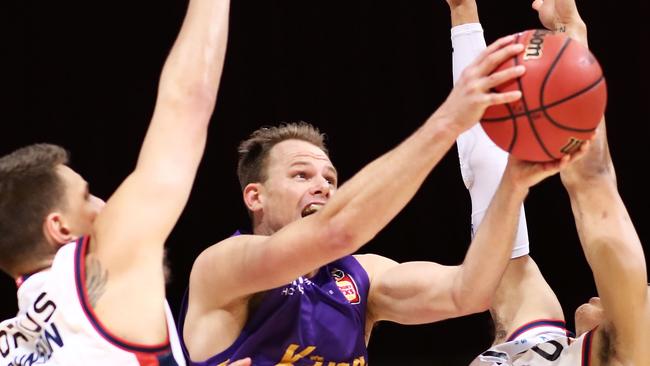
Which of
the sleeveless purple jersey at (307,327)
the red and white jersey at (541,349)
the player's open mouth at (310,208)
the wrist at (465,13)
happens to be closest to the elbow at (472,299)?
Result: the red and white jersey at (541,349)

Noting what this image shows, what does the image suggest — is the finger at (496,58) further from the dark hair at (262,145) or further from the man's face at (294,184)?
the dark hair at (262,145)

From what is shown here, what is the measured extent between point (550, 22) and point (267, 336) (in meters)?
1.86

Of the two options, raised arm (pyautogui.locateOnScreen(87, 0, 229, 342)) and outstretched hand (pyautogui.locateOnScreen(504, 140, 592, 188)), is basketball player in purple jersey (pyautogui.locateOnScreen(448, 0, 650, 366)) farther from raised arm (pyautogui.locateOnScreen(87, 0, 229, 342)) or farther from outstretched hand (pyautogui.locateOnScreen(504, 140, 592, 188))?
raised arm (pyautogui.locateOnScreen(87, 0, 229, 342))

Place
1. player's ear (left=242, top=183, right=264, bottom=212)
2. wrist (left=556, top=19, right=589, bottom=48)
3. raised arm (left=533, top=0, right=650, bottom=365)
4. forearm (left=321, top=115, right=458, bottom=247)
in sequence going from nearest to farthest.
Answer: forearm (left=321, top=115, right=458, bottom=247) → raised arm (left=533, top=0, right=650, bottom=365) → wrist (left=556, top=19, right=589, bottom=48) → player's ear (left=242, top=183, right=264, bottom=212)

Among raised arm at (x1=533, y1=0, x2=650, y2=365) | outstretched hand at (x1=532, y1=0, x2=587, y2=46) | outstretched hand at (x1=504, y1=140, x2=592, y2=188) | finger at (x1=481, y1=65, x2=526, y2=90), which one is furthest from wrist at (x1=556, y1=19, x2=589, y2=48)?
finger at (x1=481, y1=65, x2=526, y2=90)

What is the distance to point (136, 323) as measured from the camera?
2.51 meters

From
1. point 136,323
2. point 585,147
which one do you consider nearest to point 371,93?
point 585,147

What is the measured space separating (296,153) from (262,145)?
0.74 feet

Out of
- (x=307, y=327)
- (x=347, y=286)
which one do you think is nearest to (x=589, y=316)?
(x=347, y=286)

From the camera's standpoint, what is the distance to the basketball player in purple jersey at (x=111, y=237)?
2.50m

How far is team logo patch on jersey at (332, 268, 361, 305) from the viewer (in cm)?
407

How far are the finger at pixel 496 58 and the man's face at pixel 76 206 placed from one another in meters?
1.27

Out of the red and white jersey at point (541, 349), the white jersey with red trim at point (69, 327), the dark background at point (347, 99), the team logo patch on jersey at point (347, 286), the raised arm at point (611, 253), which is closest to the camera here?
the white jersey with red trim at point (69, 327)

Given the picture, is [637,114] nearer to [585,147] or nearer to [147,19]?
[147,19]
